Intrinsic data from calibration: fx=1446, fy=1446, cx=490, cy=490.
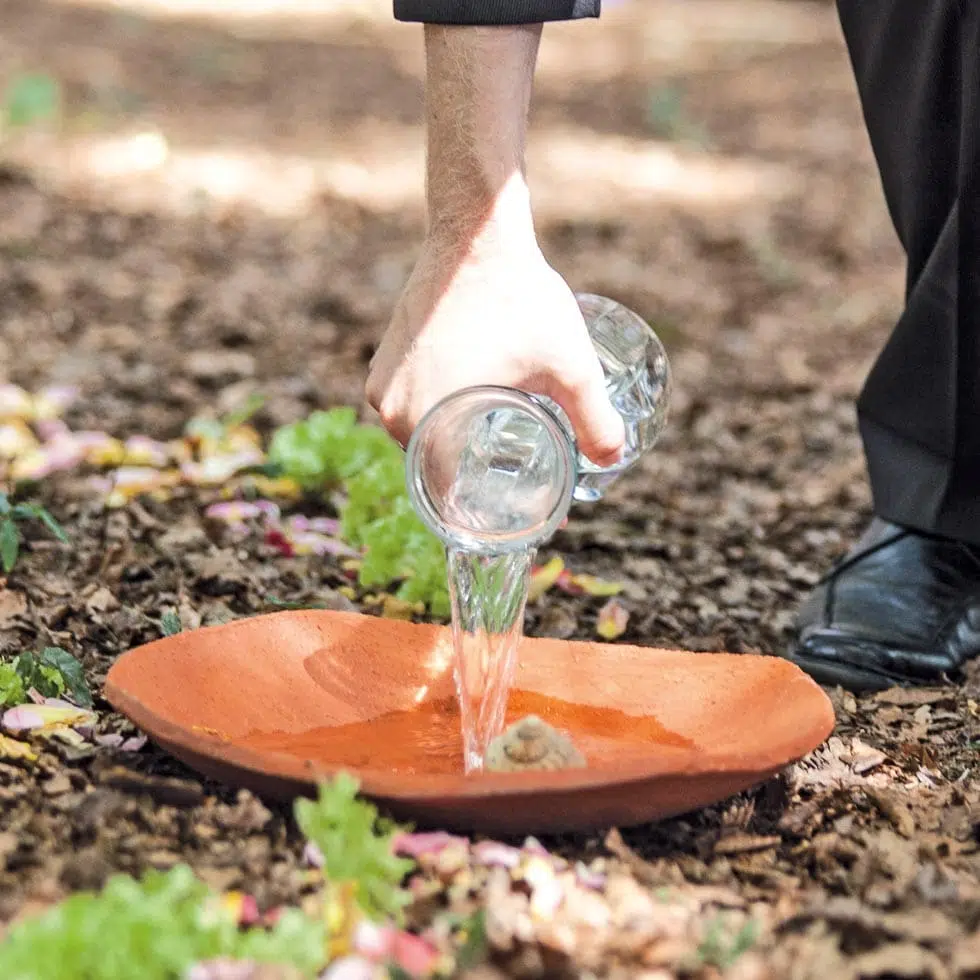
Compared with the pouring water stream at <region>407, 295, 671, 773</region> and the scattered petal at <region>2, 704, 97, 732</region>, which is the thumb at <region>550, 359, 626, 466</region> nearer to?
the pouring water stream at <region>407, 295, 671, 773</region>

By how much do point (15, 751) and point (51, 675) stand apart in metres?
0.18

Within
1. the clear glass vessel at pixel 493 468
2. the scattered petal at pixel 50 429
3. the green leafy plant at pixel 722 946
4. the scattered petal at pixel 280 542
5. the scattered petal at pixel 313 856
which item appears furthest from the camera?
the scattered petal at pixel 50 429

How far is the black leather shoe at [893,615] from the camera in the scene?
2445 mm

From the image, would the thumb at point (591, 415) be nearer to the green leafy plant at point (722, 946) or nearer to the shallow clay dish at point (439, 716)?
the shallow clay dish at point (439, 716)

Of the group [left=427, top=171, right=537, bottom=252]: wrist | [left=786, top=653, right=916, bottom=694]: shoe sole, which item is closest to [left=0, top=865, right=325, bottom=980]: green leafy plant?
[left=427, top=171, right=537, bottom=252]: wrist

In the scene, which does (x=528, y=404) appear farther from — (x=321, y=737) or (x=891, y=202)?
(x=891, y=202)

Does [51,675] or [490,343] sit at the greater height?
[490,343]

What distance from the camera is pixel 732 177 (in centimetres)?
686

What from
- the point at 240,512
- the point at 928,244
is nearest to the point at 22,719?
the point at 240,512

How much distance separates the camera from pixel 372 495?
272 cm

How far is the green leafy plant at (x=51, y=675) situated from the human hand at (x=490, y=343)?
58 cm

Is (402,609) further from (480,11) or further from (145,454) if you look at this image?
(480,11)

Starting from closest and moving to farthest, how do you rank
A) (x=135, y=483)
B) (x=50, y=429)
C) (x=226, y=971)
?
(x=226, y=971) < (x=135, y=483) < (x=50, y=429)

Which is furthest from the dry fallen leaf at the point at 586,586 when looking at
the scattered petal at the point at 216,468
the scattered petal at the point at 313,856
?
the scattered petal at the point at 313,856
